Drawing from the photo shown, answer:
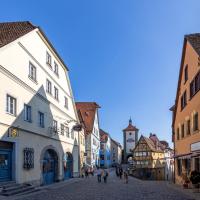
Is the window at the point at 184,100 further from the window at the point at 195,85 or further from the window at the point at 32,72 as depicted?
the window at the point at 32,72

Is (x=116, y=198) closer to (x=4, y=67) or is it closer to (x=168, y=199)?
(x=168, y=199)

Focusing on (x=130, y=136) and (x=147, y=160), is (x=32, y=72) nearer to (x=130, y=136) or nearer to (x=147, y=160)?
(x=147, y=160)

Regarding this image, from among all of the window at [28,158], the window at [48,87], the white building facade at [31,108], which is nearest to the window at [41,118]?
the white building facade at [31,108]

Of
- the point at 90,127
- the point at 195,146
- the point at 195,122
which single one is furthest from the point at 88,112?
the point at 195,146

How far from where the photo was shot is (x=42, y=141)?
31.6 m

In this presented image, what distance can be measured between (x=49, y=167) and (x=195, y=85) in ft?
47.3

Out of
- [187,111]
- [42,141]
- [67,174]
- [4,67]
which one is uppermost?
[4,67]

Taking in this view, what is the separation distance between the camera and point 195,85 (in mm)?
26875

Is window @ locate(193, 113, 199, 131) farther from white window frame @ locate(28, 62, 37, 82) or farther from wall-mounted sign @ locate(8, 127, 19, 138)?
white window frame @ locate(28, 62, 37, 82)

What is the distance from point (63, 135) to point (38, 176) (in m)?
10.6

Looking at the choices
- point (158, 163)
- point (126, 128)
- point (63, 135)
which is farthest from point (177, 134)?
point (126, 128)

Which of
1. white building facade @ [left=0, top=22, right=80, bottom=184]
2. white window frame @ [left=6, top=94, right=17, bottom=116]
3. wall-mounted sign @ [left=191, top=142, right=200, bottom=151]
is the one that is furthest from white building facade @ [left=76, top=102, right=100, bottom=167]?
white window frame @ [left=6, top=94, right=17, bottom=116]

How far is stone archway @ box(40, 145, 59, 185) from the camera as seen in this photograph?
32091 millimetres

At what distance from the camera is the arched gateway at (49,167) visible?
3272 centimetres
